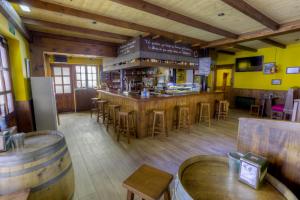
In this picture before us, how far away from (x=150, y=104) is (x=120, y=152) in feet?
4.54

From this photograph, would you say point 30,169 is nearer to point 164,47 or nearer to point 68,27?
point 68,27

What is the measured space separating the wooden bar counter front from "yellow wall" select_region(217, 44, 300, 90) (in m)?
3.01

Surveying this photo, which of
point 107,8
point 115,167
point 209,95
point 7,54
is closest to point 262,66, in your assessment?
point 209,95

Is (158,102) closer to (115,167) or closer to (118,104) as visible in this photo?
(118,104)

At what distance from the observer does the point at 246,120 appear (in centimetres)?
119

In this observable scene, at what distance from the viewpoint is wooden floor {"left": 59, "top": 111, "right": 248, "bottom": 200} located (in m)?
2.02

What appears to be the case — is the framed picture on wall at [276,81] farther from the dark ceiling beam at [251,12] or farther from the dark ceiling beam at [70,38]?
the dark ceiling beam at [70,38]

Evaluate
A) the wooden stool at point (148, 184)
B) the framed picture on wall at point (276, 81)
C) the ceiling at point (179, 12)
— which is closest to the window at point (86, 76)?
the ceiling at point (179, 12)

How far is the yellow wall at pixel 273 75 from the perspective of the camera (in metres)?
5.40

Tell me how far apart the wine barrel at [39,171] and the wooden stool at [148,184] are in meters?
0.54

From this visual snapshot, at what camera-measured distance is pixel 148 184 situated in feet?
3.87

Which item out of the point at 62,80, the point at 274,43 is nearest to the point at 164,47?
the point at 274,43

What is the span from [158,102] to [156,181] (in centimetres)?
274

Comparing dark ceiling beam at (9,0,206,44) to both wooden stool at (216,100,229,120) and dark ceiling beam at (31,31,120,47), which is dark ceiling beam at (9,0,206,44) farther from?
wooden stool at (216,100,229,120)
